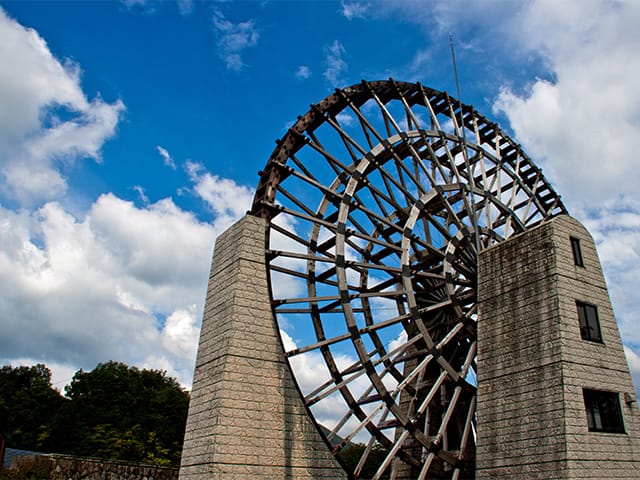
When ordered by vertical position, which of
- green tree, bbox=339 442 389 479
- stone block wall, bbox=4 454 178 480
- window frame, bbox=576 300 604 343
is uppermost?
green tree, bbox=339 442 389 479

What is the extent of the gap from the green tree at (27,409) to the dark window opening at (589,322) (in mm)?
45128

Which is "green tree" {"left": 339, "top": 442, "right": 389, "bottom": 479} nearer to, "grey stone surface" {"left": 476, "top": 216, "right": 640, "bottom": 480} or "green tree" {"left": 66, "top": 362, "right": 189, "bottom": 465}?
"green tree" {"left": 66, "top": 362, "right": 189, "bottom": 465}

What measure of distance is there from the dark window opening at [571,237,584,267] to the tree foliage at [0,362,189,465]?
35.8 metres

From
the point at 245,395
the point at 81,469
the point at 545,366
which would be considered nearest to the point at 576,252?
the point at 545,366

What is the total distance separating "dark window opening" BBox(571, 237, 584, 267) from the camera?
1529 centimetres

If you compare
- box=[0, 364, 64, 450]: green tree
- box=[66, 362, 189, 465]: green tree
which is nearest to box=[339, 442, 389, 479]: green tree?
box=[66, 362, 189, 465]: green tree

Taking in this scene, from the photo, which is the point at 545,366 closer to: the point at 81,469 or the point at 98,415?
the point at 81,469

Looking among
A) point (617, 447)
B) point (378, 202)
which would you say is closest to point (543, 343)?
point (617, 447)

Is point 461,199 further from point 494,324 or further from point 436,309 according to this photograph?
point 494,324

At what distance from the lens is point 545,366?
549 inches

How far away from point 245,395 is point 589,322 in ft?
28.5

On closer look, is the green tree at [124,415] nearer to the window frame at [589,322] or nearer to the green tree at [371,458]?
the green tree at [371,458]

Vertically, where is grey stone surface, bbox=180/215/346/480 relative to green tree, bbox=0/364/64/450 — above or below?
below

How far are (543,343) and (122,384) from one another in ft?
159
